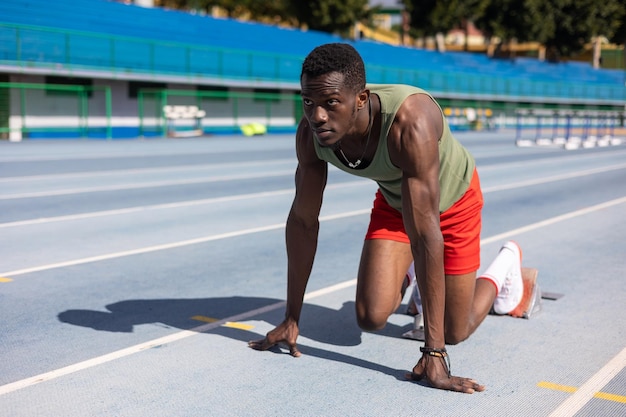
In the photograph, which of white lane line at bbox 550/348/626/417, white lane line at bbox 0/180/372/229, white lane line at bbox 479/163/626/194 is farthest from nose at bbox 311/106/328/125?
white lane line at bbox 479/163/626/194

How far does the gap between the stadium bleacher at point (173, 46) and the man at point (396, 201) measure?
84.5 ft

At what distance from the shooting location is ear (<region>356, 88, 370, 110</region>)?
11.6 ft

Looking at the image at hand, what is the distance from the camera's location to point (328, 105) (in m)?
3.44

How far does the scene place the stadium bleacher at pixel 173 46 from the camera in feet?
95.9

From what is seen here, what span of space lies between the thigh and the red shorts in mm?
66

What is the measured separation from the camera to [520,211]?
34.7ft

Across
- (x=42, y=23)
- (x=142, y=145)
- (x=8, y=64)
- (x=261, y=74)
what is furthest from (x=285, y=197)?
(x=261, y=74)

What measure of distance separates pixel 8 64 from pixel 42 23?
494 centimetres

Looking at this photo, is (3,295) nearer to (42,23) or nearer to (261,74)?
(42,23)

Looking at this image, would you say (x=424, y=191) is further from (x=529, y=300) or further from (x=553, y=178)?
(x=553, y=178)

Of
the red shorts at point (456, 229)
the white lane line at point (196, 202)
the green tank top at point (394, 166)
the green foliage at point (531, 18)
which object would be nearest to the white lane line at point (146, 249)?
the white lane line at point (196, 202)

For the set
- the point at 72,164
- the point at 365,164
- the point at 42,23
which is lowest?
the point at 72,164

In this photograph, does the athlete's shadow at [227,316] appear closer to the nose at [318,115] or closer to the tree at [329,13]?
the nose at [318,115]

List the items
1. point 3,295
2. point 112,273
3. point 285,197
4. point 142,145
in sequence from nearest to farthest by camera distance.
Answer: point 3,295, point 112,273, point 285,197, point 142,145
